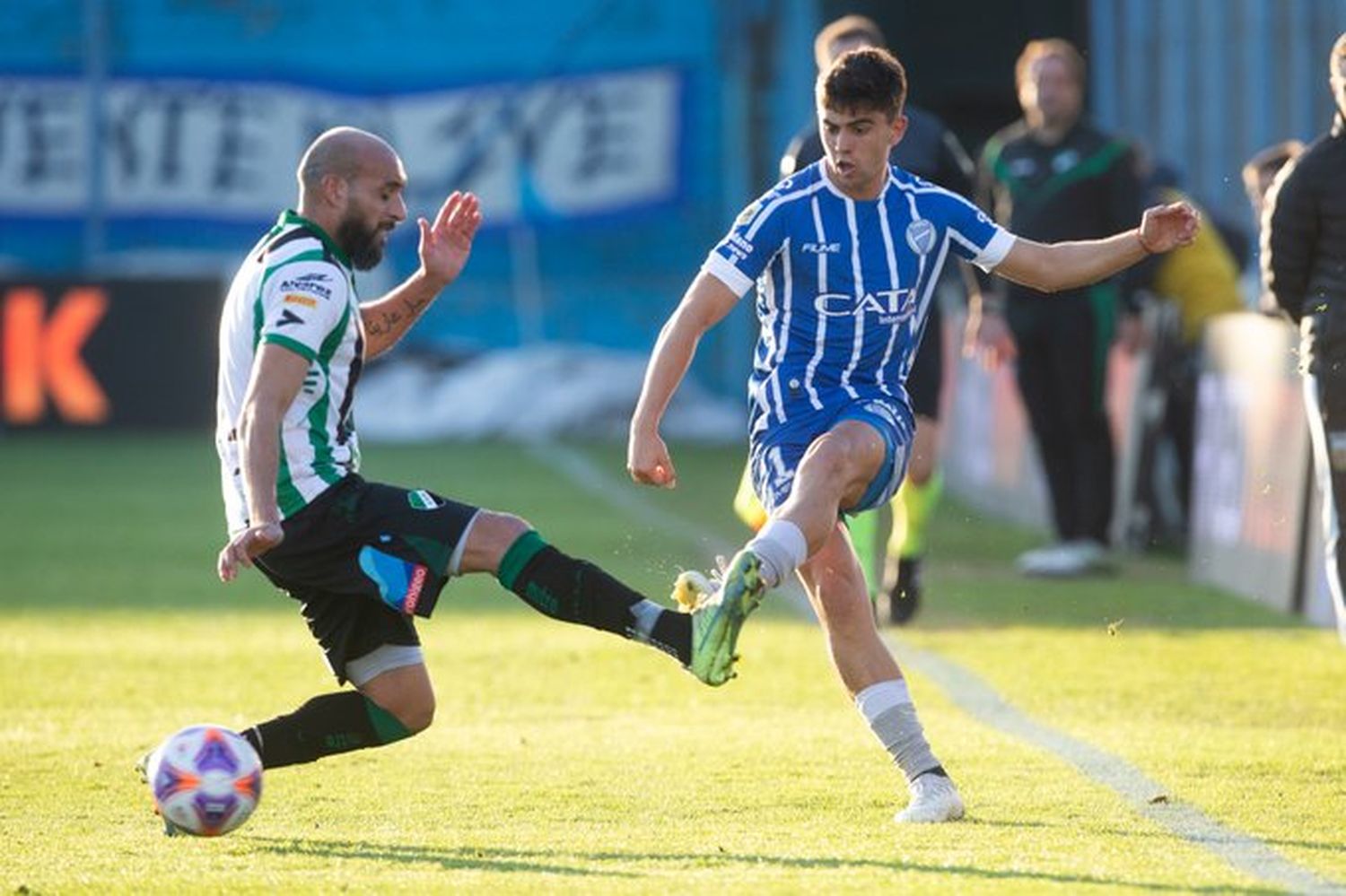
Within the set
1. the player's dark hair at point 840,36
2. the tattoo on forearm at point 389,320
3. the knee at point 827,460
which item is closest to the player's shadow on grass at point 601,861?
the knee at point 827,460

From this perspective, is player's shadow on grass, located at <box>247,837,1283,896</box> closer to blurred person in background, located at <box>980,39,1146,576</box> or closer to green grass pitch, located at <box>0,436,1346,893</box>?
green grass pitch, located at <box>0,436,1346,893</box>

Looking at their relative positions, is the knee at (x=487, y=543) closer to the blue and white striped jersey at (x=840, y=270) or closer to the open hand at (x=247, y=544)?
the open hand at (x=247, y=544)

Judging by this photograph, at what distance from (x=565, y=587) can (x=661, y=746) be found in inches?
71.6

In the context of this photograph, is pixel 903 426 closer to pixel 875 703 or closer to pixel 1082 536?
pixel 875 703

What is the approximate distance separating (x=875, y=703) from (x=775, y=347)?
0.92m

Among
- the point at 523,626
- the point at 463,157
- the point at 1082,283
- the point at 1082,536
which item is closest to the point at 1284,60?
the point at 463,157

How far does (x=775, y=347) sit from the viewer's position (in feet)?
24.1

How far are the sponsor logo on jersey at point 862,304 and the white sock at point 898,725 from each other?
0.92m

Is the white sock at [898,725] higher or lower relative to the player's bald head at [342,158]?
lower

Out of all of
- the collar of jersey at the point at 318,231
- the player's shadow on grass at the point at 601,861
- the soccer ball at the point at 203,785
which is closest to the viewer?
the player's shadow on grass at the point at 601,861

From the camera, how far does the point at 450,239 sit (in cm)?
792

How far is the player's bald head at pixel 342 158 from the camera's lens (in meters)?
7.29

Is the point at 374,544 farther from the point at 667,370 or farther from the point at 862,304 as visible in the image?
the point at 862,304

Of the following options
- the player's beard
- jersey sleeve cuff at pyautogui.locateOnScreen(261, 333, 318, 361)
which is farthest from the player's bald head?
jersey sleeve cuff at pyautogui.locateOnScreen(261, 333, 318, 361)
